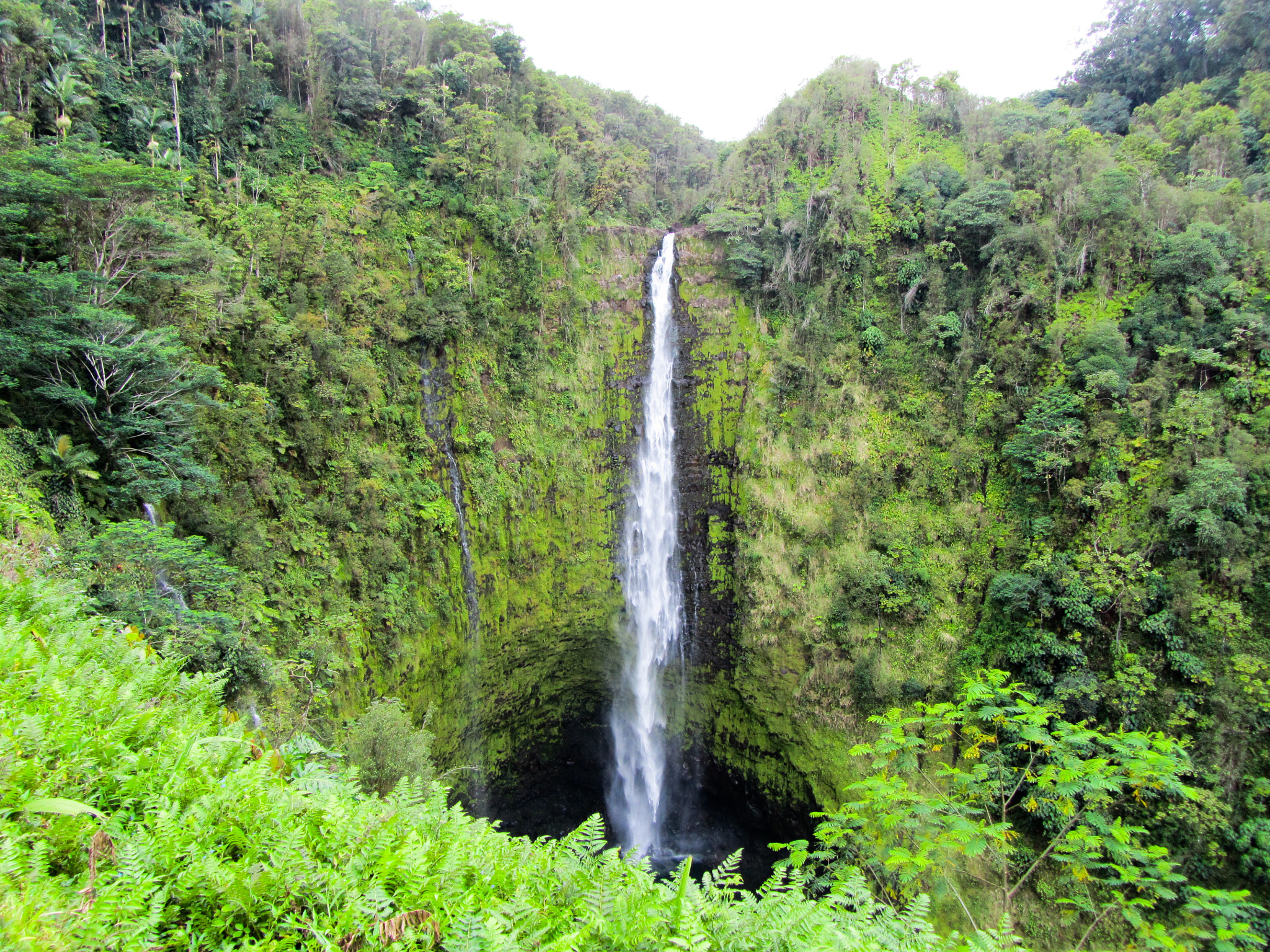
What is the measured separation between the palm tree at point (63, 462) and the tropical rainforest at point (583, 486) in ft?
0.21

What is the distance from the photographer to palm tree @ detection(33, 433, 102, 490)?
7.71 m

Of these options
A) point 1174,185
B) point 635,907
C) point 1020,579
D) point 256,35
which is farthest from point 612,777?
point 256,35

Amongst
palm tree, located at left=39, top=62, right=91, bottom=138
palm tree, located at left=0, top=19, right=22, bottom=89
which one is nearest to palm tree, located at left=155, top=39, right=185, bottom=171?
palm tree, located at left=39, top=62, right=91, bottom=138

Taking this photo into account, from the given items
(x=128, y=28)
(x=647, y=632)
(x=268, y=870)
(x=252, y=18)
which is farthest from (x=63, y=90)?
(x=647, y=632)

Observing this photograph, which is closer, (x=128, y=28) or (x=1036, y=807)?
(x=1036, y=807)

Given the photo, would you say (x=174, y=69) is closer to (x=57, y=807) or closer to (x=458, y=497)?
(x=458, y=497)

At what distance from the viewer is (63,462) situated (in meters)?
7.74

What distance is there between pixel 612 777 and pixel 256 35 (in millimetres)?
25182

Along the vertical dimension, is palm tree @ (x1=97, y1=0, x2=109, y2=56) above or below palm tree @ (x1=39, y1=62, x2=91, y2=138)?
above

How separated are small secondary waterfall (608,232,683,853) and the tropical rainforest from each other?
0.60 metres

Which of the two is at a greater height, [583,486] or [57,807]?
[57,807]

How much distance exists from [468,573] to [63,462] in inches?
364

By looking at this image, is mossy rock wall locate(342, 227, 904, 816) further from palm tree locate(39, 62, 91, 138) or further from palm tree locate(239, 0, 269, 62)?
palm tree locate(239, 0, 269, 62)

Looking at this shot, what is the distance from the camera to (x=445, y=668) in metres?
14.9
